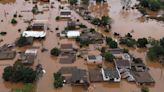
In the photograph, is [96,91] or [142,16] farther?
[142,16]

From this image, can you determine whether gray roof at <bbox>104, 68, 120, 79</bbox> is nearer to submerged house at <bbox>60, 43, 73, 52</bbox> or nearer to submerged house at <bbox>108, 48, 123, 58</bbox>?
submerged house at <bbox>108, 48, 123, 58</bbox>

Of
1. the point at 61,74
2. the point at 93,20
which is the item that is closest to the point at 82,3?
the point at 93,20

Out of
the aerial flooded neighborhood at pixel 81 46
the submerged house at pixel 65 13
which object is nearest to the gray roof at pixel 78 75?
the aerial flooded neighborhood at pixel 81 46

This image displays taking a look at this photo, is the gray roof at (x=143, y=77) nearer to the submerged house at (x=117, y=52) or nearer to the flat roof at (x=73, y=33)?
the submerged house at (x=117, y=52)

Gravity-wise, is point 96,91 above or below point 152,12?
below

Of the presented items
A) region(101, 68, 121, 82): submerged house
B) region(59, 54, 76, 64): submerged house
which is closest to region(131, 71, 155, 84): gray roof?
region(101, 68, 121, 82): submerged house

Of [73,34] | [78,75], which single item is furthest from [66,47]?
[78,75]

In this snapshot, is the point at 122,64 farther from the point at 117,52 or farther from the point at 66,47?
Answer: the point at 66,47

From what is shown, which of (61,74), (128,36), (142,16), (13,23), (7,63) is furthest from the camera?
(142,16)

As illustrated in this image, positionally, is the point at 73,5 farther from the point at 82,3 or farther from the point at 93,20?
the point at 93,20
